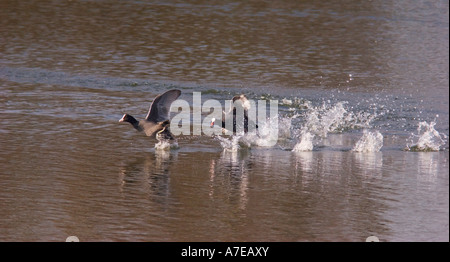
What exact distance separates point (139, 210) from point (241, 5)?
13899mm

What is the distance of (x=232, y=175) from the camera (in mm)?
8578

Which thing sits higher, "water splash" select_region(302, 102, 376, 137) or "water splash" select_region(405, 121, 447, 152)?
"water splash" select_region(302, 102, 376, 137)

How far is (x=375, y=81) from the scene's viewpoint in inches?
557

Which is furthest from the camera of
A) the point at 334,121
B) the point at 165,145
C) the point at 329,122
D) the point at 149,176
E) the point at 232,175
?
the point at 334,121

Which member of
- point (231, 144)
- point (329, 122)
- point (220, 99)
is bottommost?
point (231, 144)

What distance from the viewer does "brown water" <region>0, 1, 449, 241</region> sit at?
705cm

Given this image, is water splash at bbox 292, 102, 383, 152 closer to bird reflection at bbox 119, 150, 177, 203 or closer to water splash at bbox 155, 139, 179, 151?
water splash at bbox 155, 139, 179, 151

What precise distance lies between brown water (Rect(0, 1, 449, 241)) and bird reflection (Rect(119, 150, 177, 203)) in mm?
29

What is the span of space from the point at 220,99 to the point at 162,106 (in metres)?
2.45

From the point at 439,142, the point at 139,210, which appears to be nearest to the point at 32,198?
the point at 139,210

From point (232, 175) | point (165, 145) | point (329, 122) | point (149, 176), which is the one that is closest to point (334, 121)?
point (329, 122)

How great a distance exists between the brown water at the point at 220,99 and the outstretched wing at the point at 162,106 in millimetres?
394

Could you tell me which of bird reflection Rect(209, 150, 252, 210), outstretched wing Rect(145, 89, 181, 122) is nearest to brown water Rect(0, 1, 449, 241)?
bird reflection Rect(209, 150, 252, 210)

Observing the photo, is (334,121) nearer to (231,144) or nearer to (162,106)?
(231,144)
